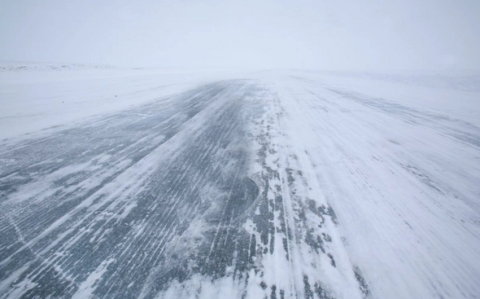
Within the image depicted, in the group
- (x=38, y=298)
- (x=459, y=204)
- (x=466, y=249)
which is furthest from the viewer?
(x=459, y=204)

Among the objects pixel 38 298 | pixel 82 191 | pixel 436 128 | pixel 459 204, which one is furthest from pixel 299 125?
pixel 38 298

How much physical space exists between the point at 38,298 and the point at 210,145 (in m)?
3.63

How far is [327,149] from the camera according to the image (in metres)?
4.89

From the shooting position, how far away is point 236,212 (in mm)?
2824

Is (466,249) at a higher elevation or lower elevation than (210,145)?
lower

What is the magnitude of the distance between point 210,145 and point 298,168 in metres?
2.11

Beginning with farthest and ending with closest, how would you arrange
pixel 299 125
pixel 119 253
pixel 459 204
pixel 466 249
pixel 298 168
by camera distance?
1. pixel 299 125
2. pixel 298 168
3. pixel 459 204
4. pixel 466 249
5. pixel 119 253

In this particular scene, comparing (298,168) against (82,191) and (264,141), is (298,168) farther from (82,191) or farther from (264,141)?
(82,191)

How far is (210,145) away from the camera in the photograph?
502cm

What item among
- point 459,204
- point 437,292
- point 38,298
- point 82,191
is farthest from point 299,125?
point 38,298

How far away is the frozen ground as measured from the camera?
1.99m

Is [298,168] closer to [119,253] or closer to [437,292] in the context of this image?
[437,292]

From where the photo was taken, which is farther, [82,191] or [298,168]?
[298,168]

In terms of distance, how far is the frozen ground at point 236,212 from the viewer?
1.99m
